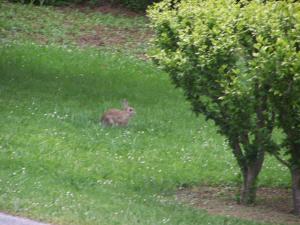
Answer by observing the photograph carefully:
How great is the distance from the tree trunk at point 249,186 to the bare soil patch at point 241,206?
10cm

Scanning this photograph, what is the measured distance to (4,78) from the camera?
16.9 metres

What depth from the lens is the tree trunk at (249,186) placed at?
33.7ft

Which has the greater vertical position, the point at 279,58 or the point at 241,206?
the point at 279,58

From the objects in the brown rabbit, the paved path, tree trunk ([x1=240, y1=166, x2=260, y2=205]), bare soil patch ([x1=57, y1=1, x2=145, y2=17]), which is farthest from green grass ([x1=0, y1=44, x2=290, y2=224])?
bare soil patch ([x1=57, y1=1, x2=145, y2=17])

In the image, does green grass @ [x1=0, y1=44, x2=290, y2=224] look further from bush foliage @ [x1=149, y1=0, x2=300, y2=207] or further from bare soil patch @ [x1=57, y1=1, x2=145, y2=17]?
bare soil patch @ [x1=57, y1=1, x2=145, y2=17]

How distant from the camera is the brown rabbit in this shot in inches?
535

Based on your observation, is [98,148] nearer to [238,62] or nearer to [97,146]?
[97,146]

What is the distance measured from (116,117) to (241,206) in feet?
12.2

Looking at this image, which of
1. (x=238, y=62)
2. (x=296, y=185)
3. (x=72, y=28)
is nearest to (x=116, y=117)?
(x=296, y=185)

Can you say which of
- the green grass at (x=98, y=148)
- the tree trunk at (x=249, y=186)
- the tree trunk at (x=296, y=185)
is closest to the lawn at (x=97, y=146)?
the green grass at (x=98, y=148)

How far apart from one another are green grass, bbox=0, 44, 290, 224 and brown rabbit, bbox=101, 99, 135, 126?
0.41 feet

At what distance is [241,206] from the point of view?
1039 cm

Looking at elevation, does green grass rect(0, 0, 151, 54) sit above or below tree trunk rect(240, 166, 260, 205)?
below

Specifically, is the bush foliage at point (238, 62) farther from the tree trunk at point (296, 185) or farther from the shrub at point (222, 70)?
the tree trunk at point (296, 185)
